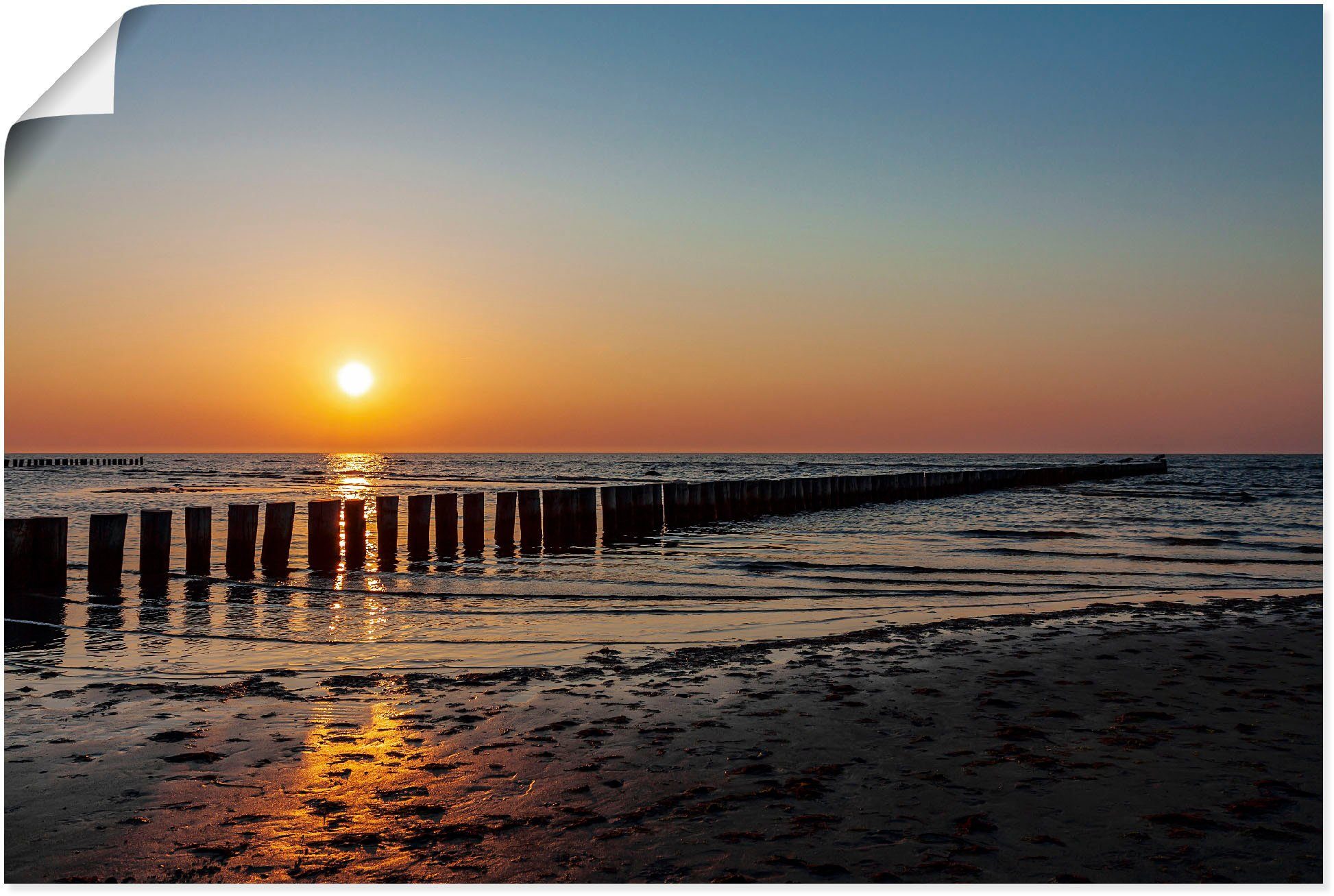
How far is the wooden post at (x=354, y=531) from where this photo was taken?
13477mm

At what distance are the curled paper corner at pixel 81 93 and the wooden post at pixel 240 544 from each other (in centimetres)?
932

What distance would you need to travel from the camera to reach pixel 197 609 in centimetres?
925

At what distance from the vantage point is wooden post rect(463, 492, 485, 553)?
15.6m

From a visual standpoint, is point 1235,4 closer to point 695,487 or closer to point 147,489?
point 695,487

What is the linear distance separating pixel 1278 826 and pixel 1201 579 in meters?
9.64

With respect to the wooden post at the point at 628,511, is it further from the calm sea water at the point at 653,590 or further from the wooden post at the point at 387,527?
the wooden post at the point at 387,527

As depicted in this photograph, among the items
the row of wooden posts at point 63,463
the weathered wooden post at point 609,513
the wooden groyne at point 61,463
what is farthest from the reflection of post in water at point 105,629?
the row of wooden posts at point 63,463

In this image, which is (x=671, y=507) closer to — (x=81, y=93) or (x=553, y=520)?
(x=553, y=520)

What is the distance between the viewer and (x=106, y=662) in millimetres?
6621

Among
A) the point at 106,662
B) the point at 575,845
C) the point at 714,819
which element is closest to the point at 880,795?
the point at 714,819

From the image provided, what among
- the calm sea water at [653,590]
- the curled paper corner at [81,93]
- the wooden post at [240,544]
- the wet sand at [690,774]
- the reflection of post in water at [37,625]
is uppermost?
the curled paper corner at [81,93]

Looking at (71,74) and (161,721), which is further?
(161,721)

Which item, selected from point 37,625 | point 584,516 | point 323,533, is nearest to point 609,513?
point 584,516

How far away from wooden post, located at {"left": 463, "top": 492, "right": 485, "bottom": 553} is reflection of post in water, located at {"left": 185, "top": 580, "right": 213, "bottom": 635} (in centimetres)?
485
